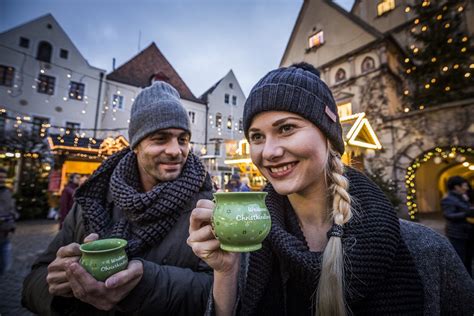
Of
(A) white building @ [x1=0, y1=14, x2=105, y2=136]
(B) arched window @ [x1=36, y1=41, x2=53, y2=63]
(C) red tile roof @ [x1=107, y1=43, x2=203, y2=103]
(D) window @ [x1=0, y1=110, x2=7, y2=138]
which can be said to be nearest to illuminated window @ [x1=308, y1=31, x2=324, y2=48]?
(C) red tile roof @ [x1=107, y1=43, x2=203, y2=103]

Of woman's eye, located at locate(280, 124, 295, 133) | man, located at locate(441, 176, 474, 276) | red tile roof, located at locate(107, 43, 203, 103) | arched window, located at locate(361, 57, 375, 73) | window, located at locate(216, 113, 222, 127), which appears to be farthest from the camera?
window, located at locate(216, 113, 222, 127)

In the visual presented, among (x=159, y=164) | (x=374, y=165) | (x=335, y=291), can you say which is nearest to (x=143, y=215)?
(x=159, y=164)

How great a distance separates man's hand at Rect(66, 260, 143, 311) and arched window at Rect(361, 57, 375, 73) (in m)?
11.9

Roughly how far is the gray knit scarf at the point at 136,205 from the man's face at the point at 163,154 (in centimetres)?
9

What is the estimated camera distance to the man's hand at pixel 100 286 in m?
1.07

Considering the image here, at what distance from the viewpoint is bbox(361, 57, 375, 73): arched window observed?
33.1 feet

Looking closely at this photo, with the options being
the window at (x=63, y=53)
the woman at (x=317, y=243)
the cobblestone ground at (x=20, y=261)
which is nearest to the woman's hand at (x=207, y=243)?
the woman at (x=317, y=243)

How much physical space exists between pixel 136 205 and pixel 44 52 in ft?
62.3

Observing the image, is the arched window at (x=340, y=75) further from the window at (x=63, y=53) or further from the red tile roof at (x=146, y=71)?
the window at (x=63, y=53)

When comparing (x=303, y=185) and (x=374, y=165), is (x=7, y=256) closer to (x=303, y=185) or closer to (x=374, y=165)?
(x=303, y=185)

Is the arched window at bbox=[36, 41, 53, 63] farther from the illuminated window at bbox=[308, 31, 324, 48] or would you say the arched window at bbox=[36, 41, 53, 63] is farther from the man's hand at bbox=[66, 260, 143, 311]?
the man's hand at bbox=[66, 260, 143, 311]

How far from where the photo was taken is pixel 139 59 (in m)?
19.4

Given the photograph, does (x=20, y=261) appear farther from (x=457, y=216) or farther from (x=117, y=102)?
(x=117, y=102)

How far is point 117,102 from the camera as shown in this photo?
16.5 metres
